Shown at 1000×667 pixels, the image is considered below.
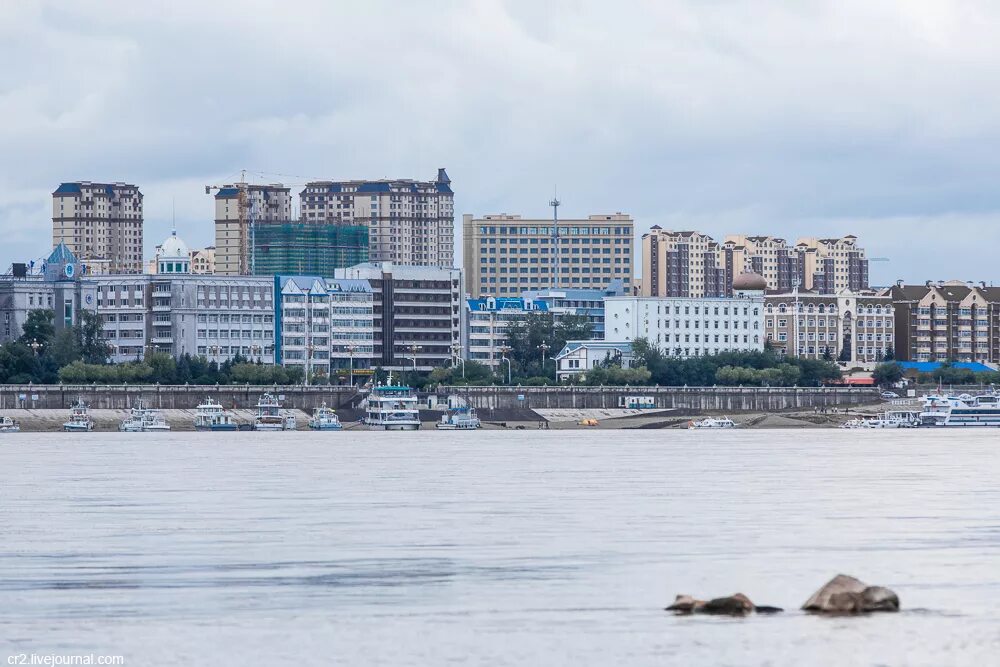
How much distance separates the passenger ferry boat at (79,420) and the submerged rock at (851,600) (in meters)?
149

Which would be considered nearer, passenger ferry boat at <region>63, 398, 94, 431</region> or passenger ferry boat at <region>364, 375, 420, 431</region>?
passenger ferry boat at <region>63, 398, 94, 431</region>

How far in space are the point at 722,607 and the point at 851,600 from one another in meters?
2.93

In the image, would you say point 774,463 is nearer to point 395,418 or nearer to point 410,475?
point 410,475

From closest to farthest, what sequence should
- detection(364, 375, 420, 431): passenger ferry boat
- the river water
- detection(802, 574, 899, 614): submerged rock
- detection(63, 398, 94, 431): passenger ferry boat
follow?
the river water → detection(802, 574, 899, 614): submerged rock → detection(63, 398, 94, 431): passenger ferry boat → detection(364, 375, 420, 431): passenger ferry boat

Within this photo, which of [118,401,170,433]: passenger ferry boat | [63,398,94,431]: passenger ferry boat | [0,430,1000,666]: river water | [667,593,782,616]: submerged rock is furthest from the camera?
[63,398,94,431]: passenger ferry boat

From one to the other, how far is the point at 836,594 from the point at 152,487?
50627 millimetres

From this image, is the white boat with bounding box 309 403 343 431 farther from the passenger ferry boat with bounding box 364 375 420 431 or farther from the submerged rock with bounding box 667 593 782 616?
the submerged rock with bounding box 667 593 782 616

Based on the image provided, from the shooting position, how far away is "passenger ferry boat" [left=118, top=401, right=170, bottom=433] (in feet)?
628

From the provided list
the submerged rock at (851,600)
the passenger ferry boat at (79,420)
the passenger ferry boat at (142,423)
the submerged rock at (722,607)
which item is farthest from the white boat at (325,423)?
the submerged rock at (851,600)

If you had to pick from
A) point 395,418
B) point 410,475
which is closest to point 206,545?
point 410,475

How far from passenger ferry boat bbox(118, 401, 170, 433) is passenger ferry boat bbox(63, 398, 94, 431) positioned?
9.55 ft

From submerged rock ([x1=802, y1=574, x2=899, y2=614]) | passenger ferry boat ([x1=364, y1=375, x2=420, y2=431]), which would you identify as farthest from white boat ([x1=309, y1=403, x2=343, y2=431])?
submerged rock ([x1=802, y1=574, x2=899, y2=614])

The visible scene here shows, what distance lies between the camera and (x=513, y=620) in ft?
159

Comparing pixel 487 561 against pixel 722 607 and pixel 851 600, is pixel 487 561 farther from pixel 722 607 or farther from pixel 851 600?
pixel 851 600
